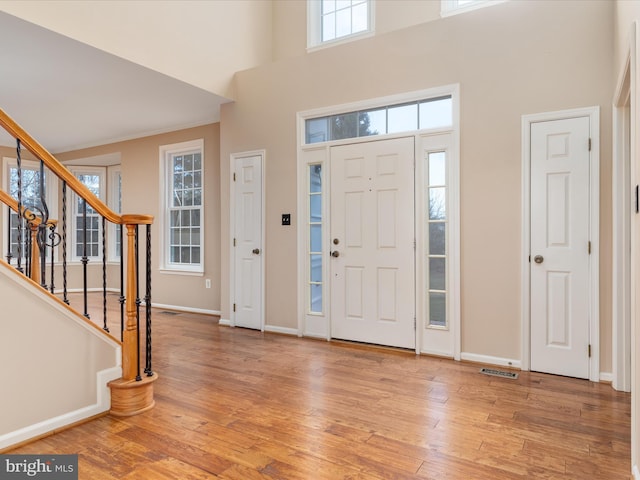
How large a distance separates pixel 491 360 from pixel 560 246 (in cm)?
107

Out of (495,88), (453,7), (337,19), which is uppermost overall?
(337,19)

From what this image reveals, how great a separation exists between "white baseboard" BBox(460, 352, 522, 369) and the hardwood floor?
0.10 m

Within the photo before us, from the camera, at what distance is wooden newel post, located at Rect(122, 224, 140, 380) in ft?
8.21

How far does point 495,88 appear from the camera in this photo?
3.38 m

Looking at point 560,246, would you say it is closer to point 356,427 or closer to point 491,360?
point 491,360

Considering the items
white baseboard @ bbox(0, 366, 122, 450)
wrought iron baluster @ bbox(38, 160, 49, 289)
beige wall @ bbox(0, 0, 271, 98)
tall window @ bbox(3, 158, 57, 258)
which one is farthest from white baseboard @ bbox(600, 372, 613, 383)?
tall window @ bbox(3, 158, 57, 258)

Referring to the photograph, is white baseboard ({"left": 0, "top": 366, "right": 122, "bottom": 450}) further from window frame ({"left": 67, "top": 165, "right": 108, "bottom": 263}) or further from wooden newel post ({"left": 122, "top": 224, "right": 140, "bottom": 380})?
window frame ({"left": 67, "top": 165, "right": 108, "bottom": 263})

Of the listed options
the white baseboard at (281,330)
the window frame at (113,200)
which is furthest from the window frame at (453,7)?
the window frame at (113,200)

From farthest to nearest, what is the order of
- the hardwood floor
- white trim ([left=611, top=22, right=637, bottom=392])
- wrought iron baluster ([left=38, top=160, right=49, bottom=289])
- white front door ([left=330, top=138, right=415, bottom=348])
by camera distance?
white front door ([left=330, top=138, right=415, bottom=348]) < white trim ([left=611, top=22, right=637, bottom=392]) < wrought iron baluster ([left=38, top=160, right=49, bottom=289]) < the hardwood floor

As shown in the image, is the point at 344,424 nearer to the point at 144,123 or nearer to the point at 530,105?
the point at 530,105

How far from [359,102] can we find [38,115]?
4.15 m

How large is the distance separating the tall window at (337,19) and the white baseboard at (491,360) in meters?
3.68

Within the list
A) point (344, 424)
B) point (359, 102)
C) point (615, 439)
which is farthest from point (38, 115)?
point (615, 439)

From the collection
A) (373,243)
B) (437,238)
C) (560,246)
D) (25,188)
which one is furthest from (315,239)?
(25,188)
